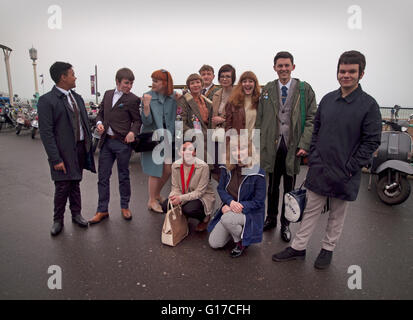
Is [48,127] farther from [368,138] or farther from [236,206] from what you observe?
[368,138]

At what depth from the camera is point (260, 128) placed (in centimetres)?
303

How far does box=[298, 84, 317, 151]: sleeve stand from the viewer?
9.26ft

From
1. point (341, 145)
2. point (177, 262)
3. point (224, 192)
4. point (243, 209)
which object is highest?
point (341, 145)

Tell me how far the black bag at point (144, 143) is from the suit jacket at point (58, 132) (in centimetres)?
78

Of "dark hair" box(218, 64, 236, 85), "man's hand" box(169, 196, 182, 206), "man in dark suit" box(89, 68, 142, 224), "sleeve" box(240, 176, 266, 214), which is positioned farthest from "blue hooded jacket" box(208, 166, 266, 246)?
"man in dark suit" box(89, 68, 142, 224)

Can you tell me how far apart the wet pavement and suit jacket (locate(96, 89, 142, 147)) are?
1.26 metres

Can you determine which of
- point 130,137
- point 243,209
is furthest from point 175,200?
point 130,137

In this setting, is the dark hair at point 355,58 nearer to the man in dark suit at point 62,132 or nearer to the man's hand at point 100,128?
the man's hand at point 100,128

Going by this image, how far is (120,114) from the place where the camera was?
3.51m

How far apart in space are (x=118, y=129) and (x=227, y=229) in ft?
6.39

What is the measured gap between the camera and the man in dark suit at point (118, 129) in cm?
347

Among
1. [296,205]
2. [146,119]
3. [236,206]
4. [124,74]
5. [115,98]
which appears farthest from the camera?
[146,119]
